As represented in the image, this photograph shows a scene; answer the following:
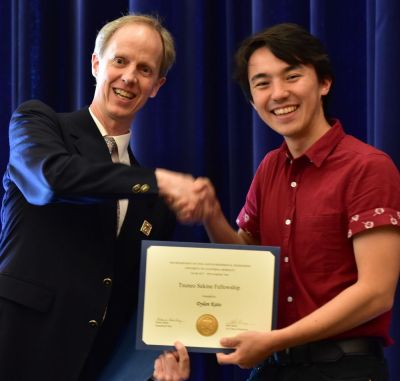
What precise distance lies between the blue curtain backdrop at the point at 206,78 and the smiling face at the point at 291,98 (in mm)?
254

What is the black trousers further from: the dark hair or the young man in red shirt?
the dark hair

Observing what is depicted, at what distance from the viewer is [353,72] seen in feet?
6.44

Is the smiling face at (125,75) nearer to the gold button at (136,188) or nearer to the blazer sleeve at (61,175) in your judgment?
the blazer sleeve at (61,175)

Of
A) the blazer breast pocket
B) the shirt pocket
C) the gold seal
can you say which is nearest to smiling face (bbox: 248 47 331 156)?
the shirt pocket

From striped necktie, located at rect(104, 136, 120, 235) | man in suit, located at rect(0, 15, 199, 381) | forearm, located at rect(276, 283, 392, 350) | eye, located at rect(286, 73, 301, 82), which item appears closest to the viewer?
forearm, located at rect(276, 283, 392, 350)

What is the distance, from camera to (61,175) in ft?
4.91

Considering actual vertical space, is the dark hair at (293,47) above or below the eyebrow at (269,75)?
above

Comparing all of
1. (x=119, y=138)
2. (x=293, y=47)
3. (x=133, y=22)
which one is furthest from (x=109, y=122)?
(x=293, y=47)

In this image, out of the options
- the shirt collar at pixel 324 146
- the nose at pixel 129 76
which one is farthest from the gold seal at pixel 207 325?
the nose at pixel 129 76

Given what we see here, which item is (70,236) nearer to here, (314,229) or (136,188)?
(136,188)

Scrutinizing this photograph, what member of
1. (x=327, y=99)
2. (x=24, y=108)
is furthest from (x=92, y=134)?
(x=327, y=99)

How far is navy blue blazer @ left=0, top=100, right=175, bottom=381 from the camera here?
152cm

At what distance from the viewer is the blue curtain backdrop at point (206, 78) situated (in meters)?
1.82

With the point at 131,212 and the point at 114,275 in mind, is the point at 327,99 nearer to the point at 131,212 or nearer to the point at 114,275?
the point at 131,212
